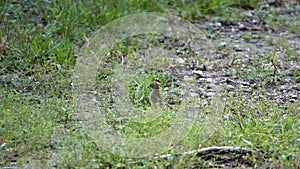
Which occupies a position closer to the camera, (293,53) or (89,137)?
(89,137)

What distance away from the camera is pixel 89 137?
10.6ft

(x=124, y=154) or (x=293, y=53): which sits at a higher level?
(x=293, y=53)

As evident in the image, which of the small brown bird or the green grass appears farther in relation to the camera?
the small brown bird

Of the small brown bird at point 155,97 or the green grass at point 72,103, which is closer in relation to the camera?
the green grass at point 72,103

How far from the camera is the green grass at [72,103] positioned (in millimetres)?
3094

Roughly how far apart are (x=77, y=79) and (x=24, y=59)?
0.52 meters

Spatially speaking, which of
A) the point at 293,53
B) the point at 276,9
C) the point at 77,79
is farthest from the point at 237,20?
the point at 77,79

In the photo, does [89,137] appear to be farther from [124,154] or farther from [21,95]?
[21,95]

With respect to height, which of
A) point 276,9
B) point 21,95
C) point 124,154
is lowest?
point 124,154

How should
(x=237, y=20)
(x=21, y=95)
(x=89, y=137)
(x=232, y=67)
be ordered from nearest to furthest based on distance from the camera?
1. (x=89, y=137)
2. (x=21, y=95)
3. (x=232, y=67)
4. (x=237, y=20)

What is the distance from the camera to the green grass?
3.09 m

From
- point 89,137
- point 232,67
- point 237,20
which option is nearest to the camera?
point 89,137

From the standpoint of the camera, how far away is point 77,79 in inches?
162

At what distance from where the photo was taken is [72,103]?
3.74 meters
